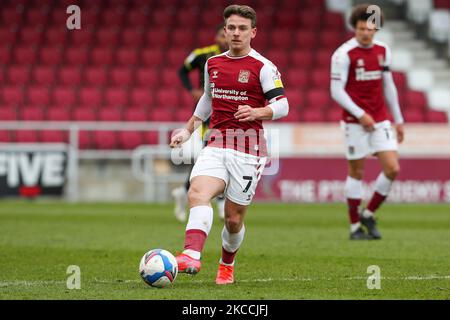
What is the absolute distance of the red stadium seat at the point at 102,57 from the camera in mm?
21828

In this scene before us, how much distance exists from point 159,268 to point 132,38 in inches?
665

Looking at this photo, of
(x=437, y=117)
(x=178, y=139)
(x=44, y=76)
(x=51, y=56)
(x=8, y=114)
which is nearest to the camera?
(x=178, y=139)

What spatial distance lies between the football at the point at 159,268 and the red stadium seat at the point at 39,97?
14.8m

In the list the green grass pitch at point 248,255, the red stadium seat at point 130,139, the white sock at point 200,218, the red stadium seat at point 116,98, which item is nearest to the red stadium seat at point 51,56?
Result: the red stadium seat at point 116,98

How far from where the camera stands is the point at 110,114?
19.9 m

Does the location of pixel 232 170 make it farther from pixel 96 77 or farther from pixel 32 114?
pixel 96 77

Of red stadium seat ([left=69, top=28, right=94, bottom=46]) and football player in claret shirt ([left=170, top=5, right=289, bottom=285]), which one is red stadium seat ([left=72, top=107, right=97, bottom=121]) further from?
football player in claret shirt ([left=170, top=5, right=289, bottom=285])

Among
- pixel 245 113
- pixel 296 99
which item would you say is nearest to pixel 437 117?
pixel 296 99

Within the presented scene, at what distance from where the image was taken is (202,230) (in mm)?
6293

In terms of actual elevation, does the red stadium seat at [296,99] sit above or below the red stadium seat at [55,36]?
below

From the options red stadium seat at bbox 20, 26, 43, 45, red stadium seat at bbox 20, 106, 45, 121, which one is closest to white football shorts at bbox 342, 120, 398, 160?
red stadium seat at bbox 20, 106, 45, 121

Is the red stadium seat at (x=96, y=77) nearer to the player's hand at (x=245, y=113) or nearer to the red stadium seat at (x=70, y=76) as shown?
the red stadium seat at (x=70, y=76)

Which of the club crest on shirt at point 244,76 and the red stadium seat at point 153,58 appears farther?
Result: the red stadium seat at point 153,58
